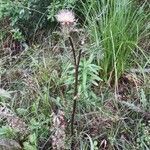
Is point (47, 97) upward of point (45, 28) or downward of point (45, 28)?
downward

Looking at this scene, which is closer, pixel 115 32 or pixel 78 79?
pixel 78 79

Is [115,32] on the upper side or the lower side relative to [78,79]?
upper

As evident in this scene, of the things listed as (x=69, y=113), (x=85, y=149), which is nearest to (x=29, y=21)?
(x=69, y=113)

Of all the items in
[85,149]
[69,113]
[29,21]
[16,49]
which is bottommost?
[85,149]

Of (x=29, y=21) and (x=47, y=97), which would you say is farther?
(x=29, y=21)

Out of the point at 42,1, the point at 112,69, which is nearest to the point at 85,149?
the point at 112,69

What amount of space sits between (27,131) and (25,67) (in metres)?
0.73

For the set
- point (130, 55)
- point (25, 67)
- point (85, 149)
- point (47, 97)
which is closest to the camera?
point (85, 149)

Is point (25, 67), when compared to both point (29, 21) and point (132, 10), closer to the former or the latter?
point (29, 21)

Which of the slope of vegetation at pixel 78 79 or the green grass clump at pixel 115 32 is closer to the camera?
the slope of vegetation at pixel 78 79

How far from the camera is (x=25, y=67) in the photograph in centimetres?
298

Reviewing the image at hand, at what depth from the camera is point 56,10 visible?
10.0 feet

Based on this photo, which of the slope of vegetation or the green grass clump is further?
the green grass clump

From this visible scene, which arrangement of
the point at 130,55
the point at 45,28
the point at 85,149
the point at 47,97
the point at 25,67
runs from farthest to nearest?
1. the point at 45,28
2. the point at 25,67
3. the point at 130,55
4. the point at 47,97
5. the point at 85,149
